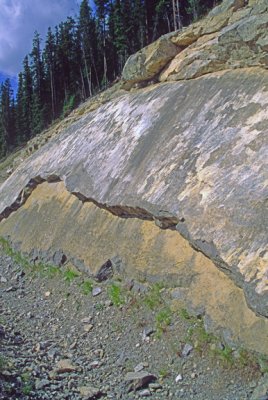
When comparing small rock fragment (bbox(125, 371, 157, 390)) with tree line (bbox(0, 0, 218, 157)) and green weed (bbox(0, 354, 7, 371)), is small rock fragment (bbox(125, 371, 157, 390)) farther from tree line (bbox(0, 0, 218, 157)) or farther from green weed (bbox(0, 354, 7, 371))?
tree line (bbox(0, 0, 218, 157))

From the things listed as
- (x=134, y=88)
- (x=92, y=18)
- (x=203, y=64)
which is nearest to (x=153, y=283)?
(x=203, y=64)

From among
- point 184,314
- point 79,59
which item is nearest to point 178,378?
point 184,314

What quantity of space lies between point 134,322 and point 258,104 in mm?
4083

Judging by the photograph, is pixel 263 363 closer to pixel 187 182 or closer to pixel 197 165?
pixel 187 182

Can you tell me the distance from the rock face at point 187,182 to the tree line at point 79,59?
34.7 m

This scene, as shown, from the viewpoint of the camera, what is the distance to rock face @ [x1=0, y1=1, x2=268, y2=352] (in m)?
6.43

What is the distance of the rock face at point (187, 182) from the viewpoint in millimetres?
6430

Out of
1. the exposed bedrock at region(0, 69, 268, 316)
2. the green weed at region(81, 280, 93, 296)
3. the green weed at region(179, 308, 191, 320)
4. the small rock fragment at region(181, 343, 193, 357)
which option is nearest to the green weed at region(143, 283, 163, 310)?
the green weed at region(179, 308, 191, 320)

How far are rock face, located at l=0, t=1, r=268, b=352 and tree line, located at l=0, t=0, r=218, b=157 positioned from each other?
34.7m

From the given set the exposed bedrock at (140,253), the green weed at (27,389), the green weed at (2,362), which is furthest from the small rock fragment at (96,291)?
the green weed at (27,389)

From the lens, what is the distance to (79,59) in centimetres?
6431

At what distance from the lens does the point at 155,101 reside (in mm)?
11719

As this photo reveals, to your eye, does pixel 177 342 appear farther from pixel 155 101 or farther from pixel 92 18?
pixel 92 18

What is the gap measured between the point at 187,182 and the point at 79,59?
59.6m
